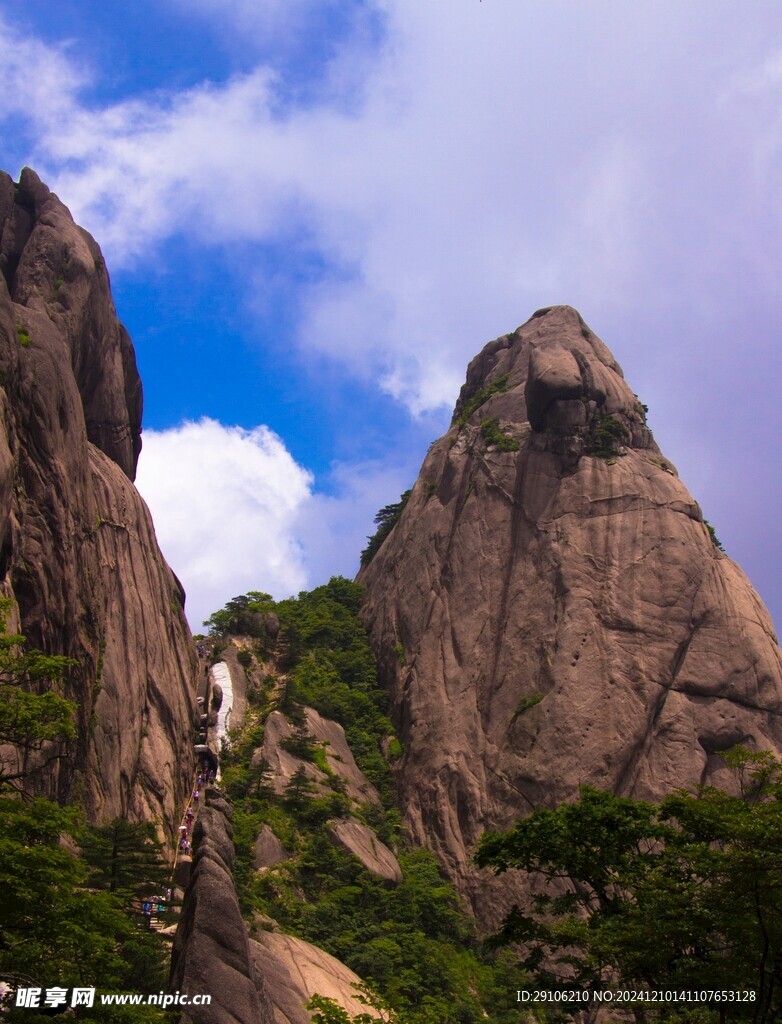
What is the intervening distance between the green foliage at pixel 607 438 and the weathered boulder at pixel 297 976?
105 feet

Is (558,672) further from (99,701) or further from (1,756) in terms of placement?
(1,756)

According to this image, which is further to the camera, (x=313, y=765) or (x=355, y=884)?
(x=313, y=765)

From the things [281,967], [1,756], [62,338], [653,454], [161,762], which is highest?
[653,454]

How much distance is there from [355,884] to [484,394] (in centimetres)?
3598

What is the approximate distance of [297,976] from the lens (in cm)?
2431

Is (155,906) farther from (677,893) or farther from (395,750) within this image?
(395,750)

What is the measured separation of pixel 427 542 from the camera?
Result: 2244 inches

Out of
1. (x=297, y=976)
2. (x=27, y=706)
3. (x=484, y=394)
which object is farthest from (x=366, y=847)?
(x=484, y=394)

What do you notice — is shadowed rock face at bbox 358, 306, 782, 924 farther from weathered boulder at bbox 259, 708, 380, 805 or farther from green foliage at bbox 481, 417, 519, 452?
weathered boulder at bbox 259, 708, 380, 805

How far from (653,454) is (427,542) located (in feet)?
49.7

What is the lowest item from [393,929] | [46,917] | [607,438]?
[393,929]

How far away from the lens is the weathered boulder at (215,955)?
52.1 feet

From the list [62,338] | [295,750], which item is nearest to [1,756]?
[62,338]

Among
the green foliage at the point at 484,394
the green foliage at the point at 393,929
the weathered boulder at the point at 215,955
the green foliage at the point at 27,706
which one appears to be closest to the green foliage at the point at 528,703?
the green foliage at the point at 393,929
